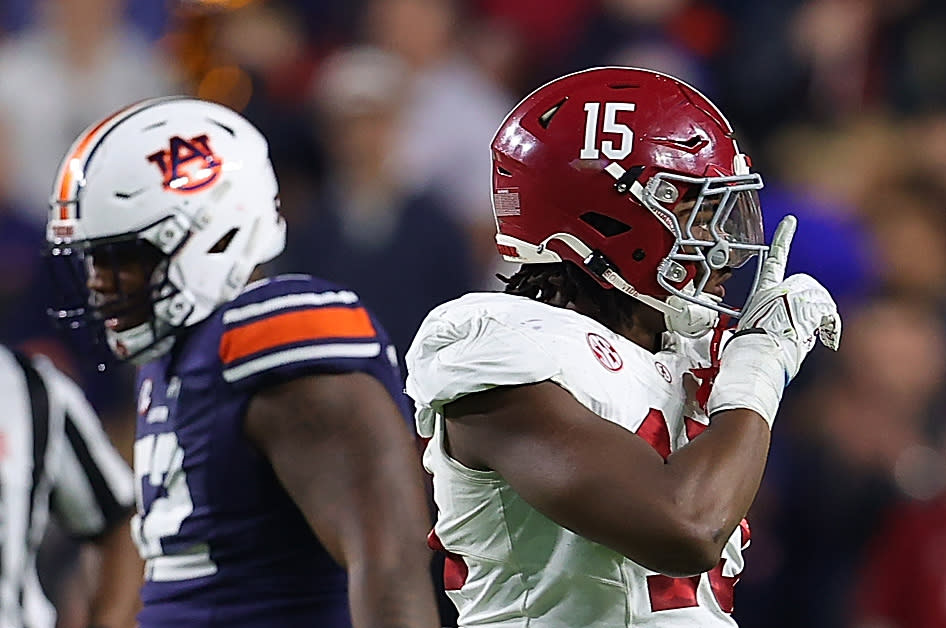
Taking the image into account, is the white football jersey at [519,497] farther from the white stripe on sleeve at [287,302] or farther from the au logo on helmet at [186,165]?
the au logo on helmet at [186,165]

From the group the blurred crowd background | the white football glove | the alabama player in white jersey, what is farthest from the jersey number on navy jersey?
the blurred crowd background

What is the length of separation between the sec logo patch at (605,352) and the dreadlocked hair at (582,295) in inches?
3.9

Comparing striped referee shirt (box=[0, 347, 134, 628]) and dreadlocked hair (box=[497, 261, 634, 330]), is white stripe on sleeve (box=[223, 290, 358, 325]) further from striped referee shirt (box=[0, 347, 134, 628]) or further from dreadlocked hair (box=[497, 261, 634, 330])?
striped referee shirt (box=[0, 347, 134, 628])

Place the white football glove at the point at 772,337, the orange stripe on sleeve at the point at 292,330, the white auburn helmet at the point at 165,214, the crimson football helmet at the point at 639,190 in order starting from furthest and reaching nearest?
the white auburn helmet at the point at 165,214 < the orange stripe on sleeve at the point at 292,330 < the crimson football helmet at the point at 639,190 < the white football glove at the point at 772,337

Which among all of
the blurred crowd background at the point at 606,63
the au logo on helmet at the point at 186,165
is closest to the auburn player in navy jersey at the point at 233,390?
the au logo on helmet at the point at 186,165

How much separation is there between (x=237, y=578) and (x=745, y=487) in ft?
3.40

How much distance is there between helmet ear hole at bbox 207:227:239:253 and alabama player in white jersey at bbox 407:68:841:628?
0.77 meters

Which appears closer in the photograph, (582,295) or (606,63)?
(582,295)

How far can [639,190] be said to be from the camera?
2.03 meters

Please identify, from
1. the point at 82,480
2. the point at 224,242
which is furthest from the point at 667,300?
the point at 82,480

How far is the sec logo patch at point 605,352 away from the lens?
196 cm

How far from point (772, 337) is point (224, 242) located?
1.14m

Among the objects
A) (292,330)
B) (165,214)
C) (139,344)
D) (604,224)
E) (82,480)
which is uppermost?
(604,224)

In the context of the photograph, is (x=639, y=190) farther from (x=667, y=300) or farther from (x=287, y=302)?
(x=287, y=302)
